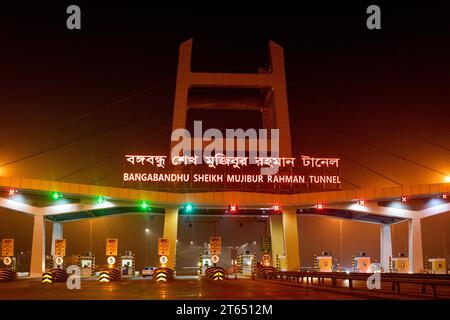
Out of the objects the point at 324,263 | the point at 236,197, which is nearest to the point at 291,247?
the point at 236,197

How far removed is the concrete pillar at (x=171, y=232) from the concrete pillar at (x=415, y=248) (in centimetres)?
2199

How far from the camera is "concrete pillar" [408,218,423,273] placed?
51.1 metres

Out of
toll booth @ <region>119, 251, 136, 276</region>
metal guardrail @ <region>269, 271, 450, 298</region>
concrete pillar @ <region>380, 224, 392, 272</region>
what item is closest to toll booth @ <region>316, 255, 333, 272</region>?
concrete pillar @ <region>380, 224, 392, 272</region>

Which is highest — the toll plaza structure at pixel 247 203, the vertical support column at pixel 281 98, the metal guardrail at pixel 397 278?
the vertical support column at pixel 281 98

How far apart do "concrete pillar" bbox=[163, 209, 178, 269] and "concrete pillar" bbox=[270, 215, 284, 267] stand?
37.7 feet

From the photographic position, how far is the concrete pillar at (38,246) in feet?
169

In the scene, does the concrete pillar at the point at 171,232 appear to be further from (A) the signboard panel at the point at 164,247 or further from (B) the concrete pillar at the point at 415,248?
(B) the concrete pillar at the point at 415,248

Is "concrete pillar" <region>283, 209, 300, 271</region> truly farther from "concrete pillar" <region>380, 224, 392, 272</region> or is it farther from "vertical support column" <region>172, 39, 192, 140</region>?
"vertical support column" <region>172, 39, 192, 140</region>

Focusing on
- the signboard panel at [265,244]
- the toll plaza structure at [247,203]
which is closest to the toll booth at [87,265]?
the toll plaza structure at [247,203]

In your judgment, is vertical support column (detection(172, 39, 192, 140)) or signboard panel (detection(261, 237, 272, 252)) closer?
signboard panel (detection(261, 237, 272, 252))

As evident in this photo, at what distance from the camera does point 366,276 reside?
84.1 feet
